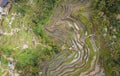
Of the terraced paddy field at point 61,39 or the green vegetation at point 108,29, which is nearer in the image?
the green vegetation at point 108,29

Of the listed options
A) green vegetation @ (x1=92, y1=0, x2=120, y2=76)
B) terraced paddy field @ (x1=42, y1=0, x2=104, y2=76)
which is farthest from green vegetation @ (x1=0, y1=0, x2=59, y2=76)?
green vegetation @ (x1=92, y1=0, x2=120, y2=76)

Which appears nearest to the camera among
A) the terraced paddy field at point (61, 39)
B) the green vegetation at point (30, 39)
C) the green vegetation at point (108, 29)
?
the green vegetation at point (108, 29)

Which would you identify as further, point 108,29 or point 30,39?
point 30,39

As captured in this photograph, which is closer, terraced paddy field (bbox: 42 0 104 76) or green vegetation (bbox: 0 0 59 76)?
terraced paddy field (bbox: 42 0 104 76)

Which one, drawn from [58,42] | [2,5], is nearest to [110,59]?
[58,42]

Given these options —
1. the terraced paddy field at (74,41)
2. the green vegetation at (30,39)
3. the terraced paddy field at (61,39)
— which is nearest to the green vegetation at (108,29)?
the terraced paddy field at (61,39)

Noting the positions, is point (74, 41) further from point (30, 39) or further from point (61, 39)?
point (30, 39)

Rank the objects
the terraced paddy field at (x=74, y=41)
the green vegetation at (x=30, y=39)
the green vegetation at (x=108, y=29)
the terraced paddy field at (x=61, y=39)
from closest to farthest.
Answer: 1. the green vegetation at (x=108, y=29)
2. the terraced paddy field at (x=61, y=39)
3. the terraced paddy field at (x=74, y=41)
4. the green vegetation at (x=30, y=39)

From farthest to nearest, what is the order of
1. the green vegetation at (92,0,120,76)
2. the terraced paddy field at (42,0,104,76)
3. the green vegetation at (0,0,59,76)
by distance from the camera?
1. the green vegetation at (0,0,59,76)
2. the terraced paddy field at (42,0,104,76)
3. the green vegetation at (92,0,120,76)

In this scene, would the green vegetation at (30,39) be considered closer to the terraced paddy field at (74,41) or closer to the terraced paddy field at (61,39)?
the terraced paddy field at (61,39)

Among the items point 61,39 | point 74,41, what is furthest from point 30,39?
point 74,41

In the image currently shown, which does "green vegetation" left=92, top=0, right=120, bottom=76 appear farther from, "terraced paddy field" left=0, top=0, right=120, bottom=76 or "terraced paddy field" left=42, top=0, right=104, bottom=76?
"terraced paddy field" left=42, top=0, right=104, bottom=76
